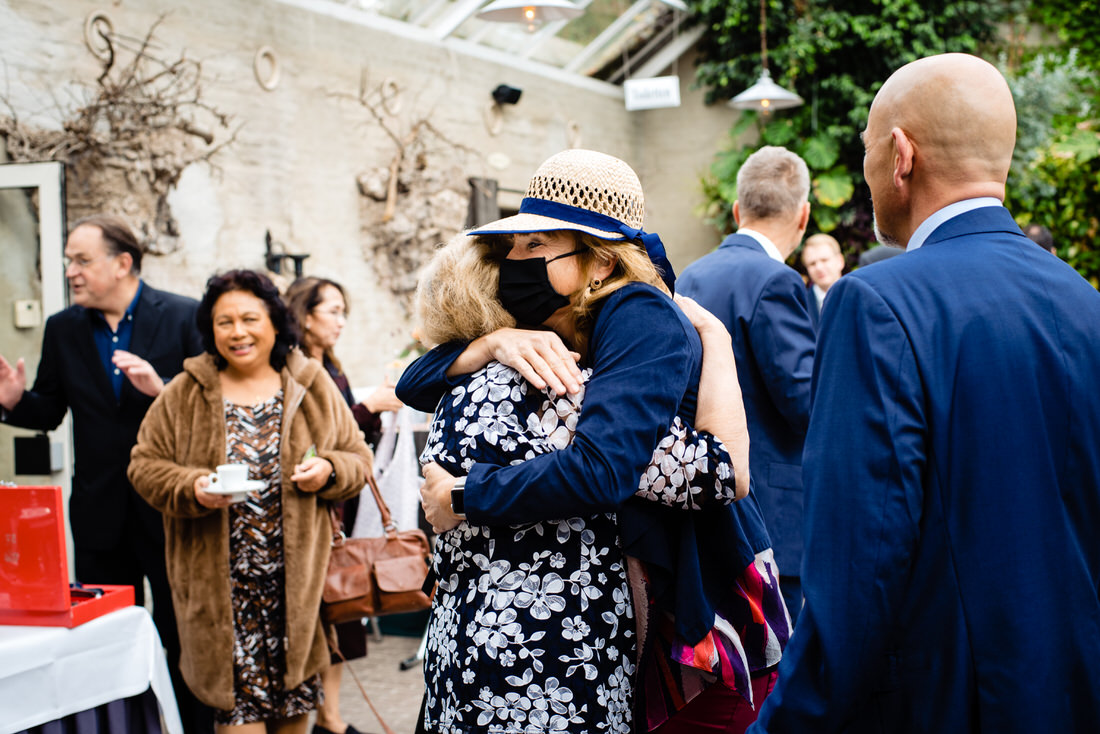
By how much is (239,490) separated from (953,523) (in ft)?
6.86

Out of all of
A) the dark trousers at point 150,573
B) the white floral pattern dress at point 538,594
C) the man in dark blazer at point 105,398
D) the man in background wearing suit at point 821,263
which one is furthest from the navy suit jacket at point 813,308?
the white floral pattern dress at point 538,594

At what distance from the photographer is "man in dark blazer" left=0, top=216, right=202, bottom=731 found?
136 inches

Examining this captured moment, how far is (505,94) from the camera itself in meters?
9.92

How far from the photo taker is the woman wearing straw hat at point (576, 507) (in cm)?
153

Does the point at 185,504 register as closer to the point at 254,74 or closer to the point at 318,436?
the point at 318,436

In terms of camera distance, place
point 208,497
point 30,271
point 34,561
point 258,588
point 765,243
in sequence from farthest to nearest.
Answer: point 30,271 → point 765,243 → point 258,588 → point 208,497 → point 34,561

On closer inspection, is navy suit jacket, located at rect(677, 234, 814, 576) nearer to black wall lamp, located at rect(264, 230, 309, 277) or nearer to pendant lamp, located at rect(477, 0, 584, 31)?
pendant lamp, located at rect(477, 0, 584, 31)

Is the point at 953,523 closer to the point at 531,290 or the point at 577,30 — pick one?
the point at 531,290

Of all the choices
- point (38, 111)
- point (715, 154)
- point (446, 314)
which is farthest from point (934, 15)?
point (446, 314)

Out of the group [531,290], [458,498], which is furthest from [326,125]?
[458,498]

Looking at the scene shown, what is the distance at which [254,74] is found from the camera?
750cm

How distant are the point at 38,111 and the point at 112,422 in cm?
352

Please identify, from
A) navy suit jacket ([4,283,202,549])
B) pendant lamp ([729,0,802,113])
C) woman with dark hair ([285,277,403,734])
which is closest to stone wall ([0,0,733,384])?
woman with dark hair ([285,277,403,734])

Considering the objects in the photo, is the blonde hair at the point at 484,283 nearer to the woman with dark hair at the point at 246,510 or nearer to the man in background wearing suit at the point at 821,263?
the woman with dark hair at the point at 246,510
